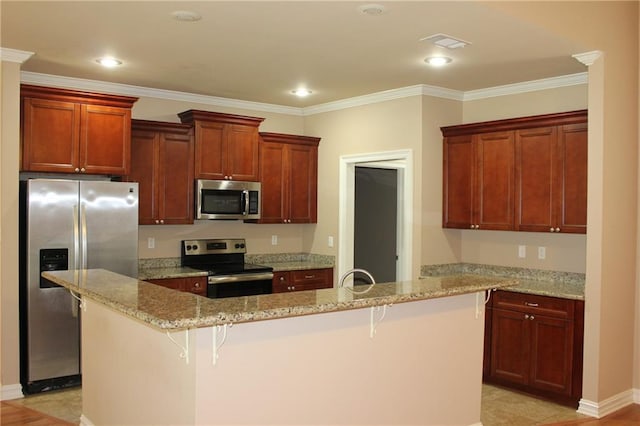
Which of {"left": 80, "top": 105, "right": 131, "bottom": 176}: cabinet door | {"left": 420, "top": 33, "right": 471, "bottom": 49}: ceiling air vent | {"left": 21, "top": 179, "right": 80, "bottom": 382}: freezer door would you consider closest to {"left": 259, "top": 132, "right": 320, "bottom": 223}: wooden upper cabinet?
{"left": 80, "top": 105, "right": 131, "bottom": 176}: cabinet door

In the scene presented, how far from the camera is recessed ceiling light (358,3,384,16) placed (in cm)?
338

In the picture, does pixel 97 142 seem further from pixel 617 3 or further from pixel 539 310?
pixel 617 3

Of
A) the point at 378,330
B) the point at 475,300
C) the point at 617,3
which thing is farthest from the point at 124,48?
the point at 617,3

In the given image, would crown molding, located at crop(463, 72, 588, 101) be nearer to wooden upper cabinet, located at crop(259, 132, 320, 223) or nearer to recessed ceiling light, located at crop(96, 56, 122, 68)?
wooden upper cabinet, located at crop(259, 132, 320, 223)

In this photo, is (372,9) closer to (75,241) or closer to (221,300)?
(221,300)

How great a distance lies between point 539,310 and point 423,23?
2.48m

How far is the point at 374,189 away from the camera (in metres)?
7.50

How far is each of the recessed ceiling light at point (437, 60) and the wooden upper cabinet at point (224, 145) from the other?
2154 millimetres

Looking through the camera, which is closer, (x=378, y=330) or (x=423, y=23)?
(x=378, y=330)

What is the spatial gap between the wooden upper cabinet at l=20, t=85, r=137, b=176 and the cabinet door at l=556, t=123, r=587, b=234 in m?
3.71

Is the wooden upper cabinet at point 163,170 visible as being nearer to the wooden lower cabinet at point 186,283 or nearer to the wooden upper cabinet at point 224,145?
the wooden upper cabinet at point 224,145

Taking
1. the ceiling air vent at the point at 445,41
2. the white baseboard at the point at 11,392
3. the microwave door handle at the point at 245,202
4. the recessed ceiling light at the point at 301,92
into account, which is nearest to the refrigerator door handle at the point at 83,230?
the white baseboard at the point at 11,392

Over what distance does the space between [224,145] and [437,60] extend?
7.93 ft

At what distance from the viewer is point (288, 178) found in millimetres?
6531
